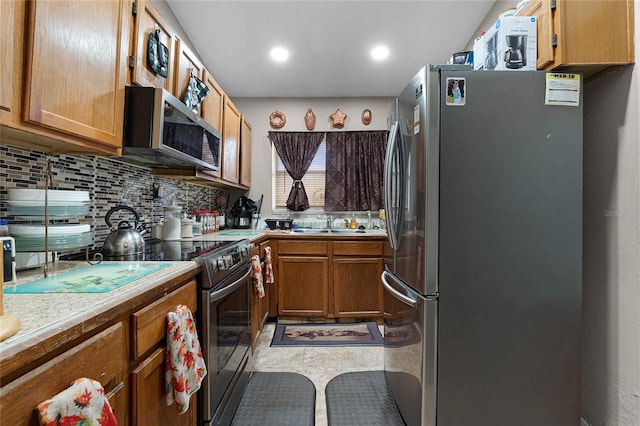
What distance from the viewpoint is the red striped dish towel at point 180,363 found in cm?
93

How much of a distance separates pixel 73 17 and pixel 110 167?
874mm

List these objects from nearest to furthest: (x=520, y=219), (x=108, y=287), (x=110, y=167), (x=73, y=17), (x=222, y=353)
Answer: (x=108, y=287), (x=73, y=17), (x=520, y=219), (x=222, y=353), (x=110, y=167)

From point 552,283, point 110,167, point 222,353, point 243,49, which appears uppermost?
point 243,49

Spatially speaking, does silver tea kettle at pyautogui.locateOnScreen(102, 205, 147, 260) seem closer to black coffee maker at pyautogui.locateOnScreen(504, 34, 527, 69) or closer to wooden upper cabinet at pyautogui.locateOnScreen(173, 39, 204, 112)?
wooden upper cabinet at pyautogui.locateOnScreen(173, 39, 204, 112)

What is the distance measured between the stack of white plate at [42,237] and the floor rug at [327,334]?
1753 millimetres

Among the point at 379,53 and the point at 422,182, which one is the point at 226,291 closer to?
the point at 422,182

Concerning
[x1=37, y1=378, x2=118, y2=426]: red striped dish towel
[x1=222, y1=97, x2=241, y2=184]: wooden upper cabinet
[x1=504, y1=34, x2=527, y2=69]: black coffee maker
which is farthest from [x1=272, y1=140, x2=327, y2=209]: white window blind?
[x1=37, y1=378, x2=118, y2=426]: red striped dish towel

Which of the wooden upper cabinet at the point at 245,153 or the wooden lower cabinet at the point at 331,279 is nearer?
the wooden lower cabinet at the point at 331,279

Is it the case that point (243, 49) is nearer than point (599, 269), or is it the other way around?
point (599, 269)

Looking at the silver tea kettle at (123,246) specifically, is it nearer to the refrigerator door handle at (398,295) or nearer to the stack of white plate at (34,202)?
the stack of white plate at (34,202)

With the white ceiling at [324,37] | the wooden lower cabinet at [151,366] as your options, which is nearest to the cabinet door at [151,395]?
the wooden lower cabinet at [151,366]

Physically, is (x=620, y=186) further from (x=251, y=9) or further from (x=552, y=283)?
(x=251, y=9)

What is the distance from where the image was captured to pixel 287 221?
3344 millimetres

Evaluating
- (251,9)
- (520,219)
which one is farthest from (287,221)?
(520,219)
